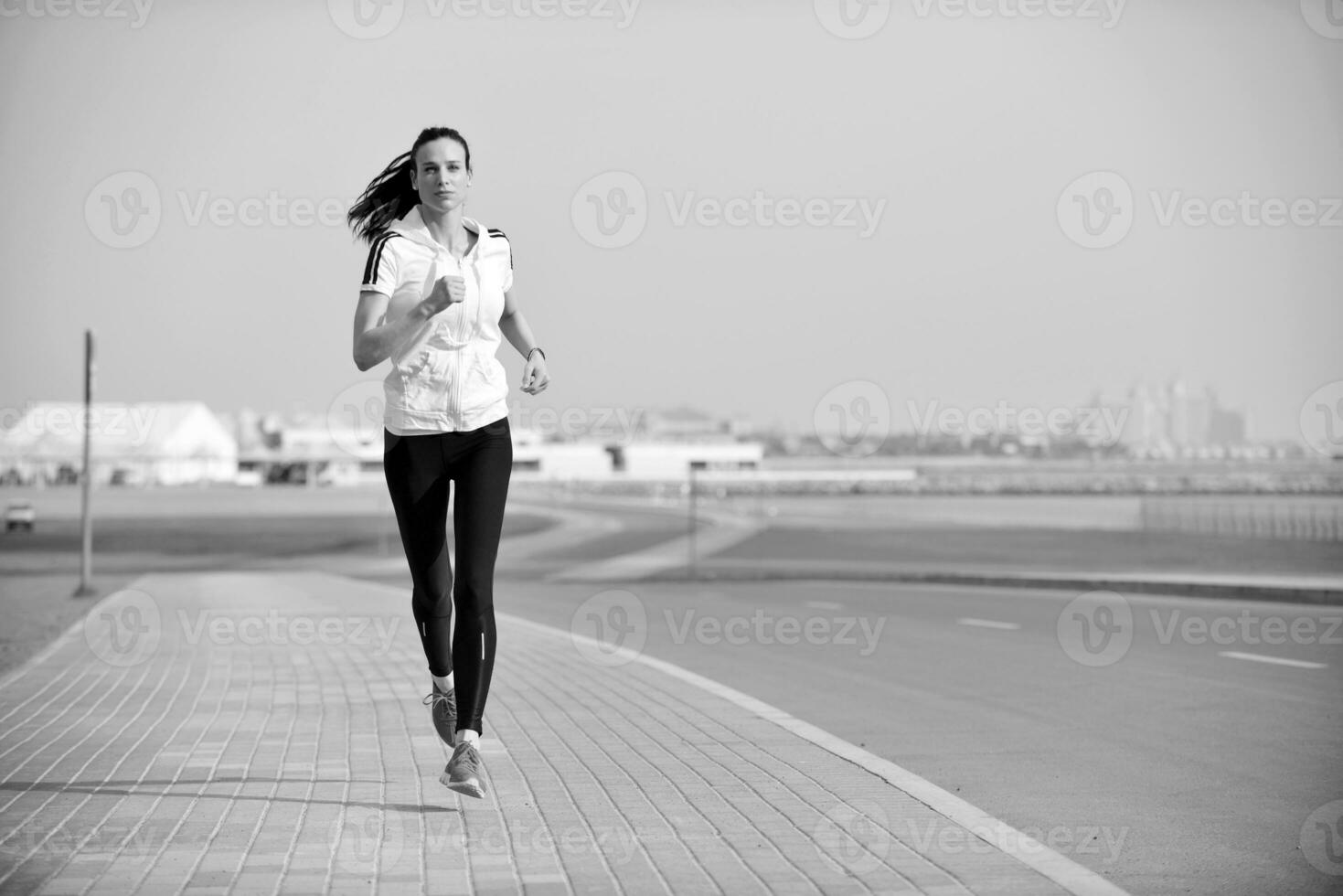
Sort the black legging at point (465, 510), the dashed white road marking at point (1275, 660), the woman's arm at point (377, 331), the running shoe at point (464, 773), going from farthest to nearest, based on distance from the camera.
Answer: the dashed white road marking at point (1275, 660), the black legging at point (465, 510), the running shoe at point (464, 773), the woman's arm at point (377, 331)

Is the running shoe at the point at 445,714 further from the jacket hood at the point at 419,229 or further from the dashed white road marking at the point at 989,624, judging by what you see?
the dashed white road marking at the point at 989,624

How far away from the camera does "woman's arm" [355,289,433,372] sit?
5.49m

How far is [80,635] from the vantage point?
47.1ft

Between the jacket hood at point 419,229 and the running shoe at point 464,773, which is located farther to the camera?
the jacket hood at point 419,229

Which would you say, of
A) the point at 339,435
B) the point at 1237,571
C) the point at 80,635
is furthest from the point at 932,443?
the point at 80,635

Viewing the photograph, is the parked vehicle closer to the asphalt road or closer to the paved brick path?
the asphalt road

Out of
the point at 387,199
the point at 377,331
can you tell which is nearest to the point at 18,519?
the point at 387,199

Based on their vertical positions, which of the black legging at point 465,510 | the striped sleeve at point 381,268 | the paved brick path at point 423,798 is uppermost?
the striped sleeve at point 381,268

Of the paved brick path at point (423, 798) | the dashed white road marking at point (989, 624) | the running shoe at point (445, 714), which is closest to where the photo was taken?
the paved brick path at point (423, 798)

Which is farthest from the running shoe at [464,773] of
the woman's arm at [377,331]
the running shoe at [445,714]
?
the woman's arm at [377,331]

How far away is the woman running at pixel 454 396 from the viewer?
5781 millimetres

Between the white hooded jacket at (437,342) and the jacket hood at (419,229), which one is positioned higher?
the jacket hood at (419,229)

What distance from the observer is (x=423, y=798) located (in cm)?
600

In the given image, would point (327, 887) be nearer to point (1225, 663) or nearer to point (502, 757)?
point (502, 757)
